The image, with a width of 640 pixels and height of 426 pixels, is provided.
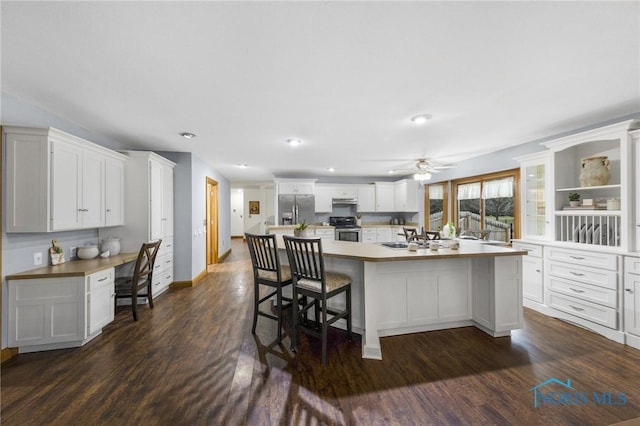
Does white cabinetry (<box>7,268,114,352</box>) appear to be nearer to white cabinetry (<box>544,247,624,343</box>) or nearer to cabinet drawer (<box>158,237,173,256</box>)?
cabinet drawer (<box>158,237,173,256</box>)

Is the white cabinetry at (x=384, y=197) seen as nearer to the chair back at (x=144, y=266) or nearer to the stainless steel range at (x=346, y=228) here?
the stainless steel range at (x=346, y=228)

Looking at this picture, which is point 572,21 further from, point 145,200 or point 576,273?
point 145,200

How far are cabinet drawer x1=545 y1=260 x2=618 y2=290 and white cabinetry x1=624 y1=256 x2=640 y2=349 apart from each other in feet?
0.30

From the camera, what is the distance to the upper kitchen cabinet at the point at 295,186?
6.54m

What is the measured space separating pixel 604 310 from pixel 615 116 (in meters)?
2.13

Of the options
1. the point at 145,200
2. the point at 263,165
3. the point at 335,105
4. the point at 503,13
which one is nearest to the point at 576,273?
the point at 503,13

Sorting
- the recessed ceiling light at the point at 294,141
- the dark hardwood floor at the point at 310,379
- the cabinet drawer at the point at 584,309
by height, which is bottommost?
the dark hardwood floor at the point at 310,379

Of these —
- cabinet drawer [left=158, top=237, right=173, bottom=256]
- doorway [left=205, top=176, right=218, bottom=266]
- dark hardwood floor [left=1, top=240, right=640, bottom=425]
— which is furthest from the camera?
doorway [left=205, top=176, right=218, bottom=266]

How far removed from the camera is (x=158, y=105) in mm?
2459

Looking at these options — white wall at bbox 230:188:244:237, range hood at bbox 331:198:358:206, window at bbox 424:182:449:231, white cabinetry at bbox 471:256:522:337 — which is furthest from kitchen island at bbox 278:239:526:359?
white wall at bbox 230:188:244:237

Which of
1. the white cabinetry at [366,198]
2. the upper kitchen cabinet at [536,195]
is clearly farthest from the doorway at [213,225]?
the upper kitchen cabinet at [536,195]

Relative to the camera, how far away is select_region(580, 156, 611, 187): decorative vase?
9.29 feet

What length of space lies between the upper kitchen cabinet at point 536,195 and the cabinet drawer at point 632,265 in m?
0.80

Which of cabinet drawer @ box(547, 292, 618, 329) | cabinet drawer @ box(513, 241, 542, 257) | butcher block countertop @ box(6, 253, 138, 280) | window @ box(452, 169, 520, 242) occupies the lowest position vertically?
cabinet drawer @ box(547, 292, 618, 329)
